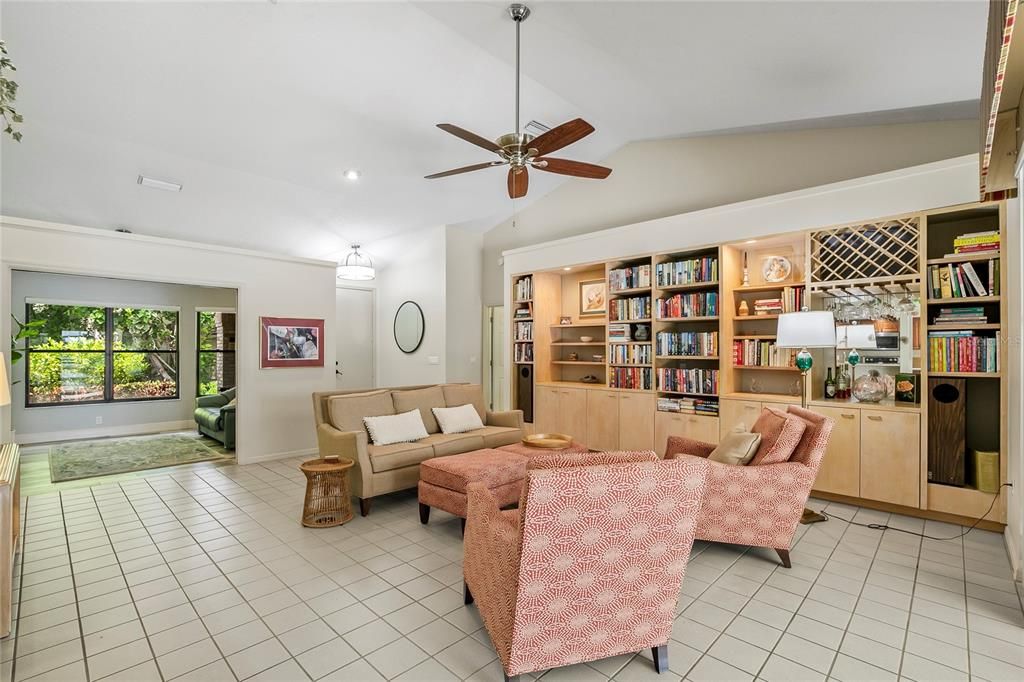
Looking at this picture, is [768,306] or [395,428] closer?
[395,428]

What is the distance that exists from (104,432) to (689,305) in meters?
8.48

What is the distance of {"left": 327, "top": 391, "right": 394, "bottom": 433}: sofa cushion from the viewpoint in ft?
14.1

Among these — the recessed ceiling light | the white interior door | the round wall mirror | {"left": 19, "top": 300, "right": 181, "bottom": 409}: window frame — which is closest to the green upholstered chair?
{"left": 19, "top": 300, "right": 181, "bottom": 409}: window frame

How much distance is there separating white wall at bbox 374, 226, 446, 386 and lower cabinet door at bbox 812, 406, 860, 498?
469cm

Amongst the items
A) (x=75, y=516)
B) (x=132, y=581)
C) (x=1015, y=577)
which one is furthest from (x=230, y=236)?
(x=1015, y=577)

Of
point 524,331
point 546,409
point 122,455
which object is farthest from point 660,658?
point 122,455

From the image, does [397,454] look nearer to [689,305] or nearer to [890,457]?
[689,305]

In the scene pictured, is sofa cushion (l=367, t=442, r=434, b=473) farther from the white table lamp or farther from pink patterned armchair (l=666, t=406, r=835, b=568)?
the white table lamp

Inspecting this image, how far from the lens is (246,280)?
5.74 meters

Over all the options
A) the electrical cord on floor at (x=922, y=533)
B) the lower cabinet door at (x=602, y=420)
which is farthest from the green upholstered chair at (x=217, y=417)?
the electrical cord on floor at (x=922, y=533)

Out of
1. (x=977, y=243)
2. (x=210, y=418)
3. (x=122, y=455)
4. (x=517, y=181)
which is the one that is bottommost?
(x=122, y=455)

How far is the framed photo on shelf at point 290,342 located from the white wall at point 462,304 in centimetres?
172

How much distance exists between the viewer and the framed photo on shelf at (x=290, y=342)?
583 centimetres

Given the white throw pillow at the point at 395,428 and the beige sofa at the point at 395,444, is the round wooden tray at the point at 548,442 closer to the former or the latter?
the beige sofa at the point at 395,444
